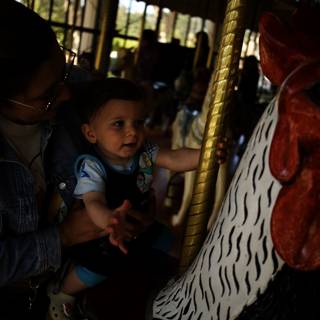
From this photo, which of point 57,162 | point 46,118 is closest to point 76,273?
point 57,162

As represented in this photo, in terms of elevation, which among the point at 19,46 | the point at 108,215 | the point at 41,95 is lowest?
the point at 108,215

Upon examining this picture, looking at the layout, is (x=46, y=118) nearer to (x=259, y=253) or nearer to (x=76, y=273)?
(x=76, y=273)

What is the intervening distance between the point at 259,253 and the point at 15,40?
2.49 feet

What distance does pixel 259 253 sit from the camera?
0.68 meters

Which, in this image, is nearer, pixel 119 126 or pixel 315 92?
pixel 315 92

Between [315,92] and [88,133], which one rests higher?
[315,92]

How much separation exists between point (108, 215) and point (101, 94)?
381 mm

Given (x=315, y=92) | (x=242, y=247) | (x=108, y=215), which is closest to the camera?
(x=315, y=92)

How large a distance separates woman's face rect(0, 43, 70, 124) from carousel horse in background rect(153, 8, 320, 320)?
23.1 inches

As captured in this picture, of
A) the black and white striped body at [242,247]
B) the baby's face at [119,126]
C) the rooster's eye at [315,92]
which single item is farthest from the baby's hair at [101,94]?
the rooster's eye at [315,92]

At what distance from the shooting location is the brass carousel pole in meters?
0.88

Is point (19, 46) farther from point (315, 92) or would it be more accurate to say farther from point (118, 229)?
point (315, 92)

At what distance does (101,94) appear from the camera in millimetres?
1244

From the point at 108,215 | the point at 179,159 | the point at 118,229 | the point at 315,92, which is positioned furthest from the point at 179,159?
the point at 315,92
